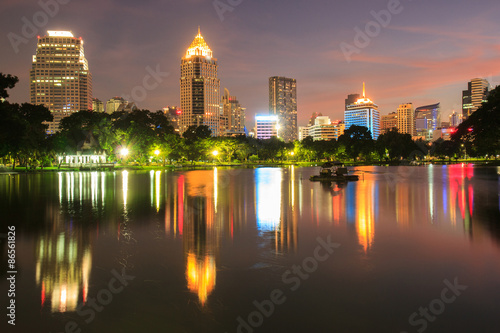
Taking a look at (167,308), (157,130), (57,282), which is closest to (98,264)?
(57,282)

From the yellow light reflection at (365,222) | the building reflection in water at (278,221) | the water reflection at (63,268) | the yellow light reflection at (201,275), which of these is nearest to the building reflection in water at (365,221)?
the yellow light reflection at (365,222)

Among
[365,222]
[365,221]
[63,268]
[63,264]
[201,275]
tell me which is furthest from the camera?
[365,221]

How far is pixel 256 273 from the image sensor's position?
677 centimetres

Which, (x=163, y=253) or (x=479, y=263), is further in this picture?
(x=163, y=253)

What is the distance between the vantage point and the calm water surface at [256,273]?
5.00m

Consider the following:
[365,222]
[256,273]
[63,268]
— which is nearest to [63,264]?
[63,268]

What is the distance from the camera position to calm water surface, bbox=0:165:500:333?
197 inches

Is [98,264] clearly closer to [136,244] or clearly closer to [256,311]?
[136,244]

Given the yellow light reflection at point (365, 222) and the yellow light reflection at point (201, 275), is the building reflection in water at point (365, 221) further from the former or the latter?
the yellow light reflection at point (201, 275)

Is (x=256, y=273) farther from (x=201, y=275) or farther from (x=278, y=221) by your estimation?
(x=278, y=221)

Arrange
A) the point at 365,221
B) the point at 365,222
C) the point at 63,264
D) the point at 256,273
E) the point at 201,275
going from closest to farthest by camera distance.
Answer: the point at 201,275
the point at 256,273
the point at 63,264
the point at 365,222
the point at 365,221

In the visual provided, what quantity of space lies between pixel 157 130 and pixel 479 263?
88353 millimetres

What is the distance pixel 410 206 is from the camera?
1567 cm

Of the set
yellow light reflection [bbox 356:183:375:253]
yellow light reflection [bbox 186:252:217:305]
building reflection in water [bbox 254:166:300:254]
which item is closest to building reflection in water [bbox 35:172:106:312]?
yellow light reflection [bbox 186:252:217:305]
